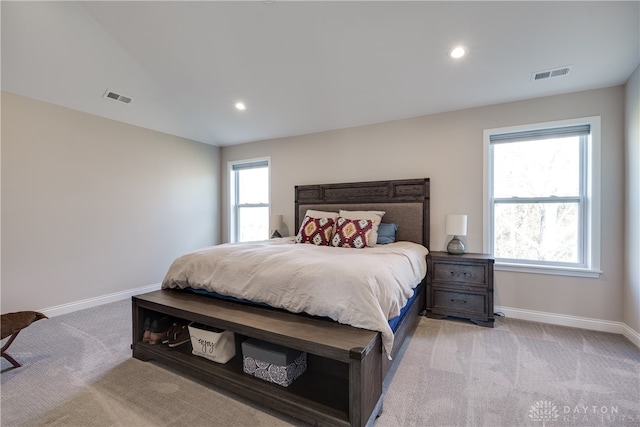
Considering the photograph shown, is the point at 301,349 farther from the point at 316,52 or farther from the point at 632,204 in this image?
the point at 632,204

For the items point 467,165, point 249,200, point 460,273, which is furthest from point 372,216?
point 249,200

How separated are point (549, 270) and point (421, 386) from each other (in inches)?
84.1

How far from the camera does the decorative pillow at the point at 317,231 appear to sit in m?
3.35

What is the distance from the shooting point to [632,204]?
99.2 inches

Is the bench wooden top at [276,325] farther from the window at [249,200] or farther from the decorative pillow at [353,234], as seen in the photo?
the window at [249,200]

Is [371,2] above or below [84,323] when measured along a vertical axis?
above

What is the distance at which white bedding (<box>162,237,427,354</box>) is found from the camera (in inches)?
65.2

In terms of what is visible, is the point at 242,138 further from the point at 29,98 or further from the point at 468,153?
the point at 468,153

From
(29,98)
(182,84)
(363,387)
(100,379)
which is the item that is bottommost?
(100,379)

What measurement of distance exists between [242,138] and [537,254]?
179 inches

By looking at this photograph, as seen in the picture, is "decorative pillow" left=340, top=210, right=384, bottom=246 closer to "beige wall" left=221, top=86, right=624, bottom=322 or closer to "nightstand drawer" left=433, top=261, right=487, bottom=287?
"beige wall" left=221, top=86, right=624, bottom=322

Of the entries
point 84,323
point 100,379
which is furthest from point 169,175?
point 100,379

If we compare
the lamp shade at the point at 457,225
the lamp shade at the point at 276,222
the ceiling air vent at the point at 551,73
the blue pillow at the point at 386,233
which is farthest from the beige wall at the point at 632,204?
the lamp shade at the point at 276,222

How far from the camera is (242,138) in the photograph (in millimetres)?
4852
